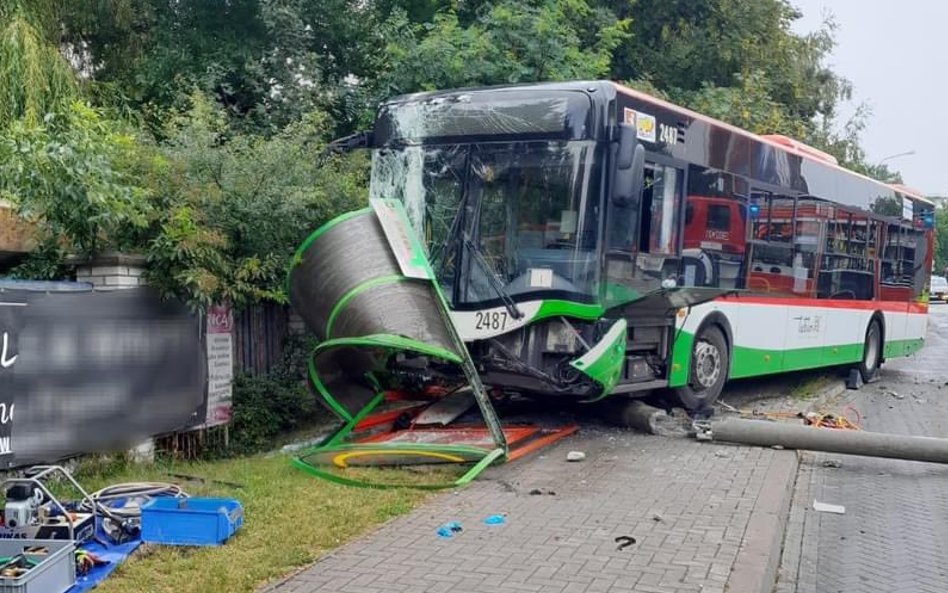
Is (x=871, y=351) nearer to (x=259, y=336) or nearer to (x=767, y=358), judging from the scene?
(x=767, y=358)

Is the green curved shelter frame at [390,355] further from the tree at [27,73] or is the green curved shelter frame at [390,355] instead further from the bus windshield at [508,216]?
the tree at [27,73]

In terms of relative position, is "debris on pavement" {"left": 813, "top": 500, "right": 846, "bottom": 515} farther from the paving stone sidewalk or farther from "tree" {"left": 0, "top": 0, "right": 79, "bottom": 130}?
"tree" {"left": 0, "top": 0, "right": 79, "bottom": 130}

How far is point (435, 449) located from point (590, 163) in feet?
10.1

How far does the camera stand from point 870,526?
7.57m

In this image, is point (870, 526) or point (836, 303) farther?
point (836, 303)

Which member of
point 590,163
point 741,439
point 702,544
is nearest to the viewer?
point 702,544

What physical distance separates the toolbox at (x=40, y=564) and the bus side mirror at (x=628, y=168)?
5.71 meters

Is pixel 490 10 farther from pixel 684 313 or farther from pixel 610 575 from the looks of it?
pixel 610 575

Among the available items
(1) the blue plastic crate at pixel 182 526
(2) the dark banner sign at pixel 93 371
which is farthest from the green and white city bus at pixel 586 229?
(1) the blue plastic crate at pixel 182 526

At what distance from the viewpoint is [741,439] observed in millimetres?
9820

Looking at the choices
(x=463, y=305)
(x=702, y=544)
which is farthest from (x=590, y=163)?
(x=702, y=544)

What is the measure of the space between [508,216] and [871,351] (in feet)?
32.8

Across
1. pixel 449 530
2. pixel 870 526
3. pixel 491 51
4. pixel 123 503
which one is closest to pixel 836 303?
pixel 491 51

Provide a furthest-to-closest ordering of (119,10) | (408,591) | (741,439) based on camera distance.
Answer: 1. (119,10)
2. (741,439)
3. (408,591)
